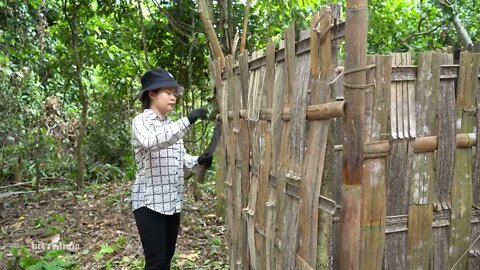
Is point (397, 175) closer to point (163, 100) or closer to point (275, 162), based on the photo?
point (275, 162)

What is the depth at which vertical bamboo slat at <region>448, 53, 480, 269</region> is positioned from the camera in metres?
1.93

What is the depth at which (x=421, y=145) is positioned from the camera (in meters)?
1.89

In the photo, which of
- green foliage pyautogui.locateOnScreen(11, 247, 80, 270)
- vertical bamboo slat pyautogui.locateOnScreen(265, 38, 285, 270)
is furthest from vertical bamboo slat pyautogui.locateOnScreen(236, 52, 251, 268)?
green foliage pyautogui.locateOnScreen(11, 247, 80, 270)

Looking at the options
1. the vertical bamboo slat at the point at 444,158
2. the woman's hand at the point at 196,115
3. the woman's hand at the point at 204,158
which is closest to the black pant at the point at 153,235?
the woman's hand at the point at 204,158

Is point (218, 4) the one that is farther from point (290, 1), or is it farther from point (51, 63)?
point (51, 63)

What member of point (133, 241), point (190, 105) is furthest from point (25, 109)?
point (133, 241)

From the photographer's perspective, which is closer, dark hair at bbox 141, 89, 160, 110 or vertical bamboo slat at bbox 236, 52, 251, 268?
vertical bamboo slat at bbox 236, 52, 251, 268

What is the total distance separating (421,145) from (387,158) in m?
0.17

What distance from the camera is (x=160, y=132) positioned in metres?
3.00

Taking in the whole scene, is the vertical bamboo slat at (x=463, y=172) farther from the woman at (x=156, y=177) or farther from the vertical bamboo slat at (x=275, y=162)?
the woman at (x=156, y=177)

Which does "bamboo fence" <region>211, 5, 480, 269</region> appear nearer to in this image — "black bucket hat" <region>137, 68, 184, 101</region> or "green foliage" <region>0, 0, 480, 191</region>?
"black bucket hat" <region>137, 68, 184, 101</region>

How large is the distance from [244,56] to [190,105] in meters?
4.60

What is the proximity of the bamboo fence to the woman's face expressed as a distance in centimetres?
122

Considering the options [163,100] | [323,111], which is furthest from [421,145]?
[163,100]
